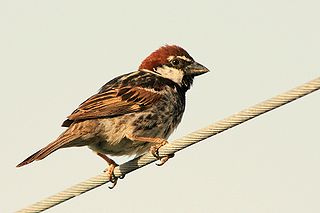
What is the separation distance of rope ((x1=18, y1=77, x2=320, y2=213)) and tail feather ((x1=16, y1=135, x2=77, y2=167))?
2.57 ft

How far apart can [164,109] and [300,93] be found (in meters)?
3.33

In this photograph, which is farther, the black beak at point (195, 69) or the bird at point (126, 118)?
the black beak at point (195, 69)

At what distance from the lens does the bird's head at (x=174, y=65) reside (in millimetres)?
8984

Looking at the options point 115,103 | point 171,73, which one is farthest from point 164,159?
point 171,73

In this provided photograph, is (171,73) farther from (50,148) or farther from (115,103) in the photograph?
(50,148)

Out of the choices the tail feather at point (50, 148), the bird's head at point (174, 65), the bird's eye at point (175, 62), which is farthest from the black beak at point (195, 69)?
the tail feather at point (50, 148)

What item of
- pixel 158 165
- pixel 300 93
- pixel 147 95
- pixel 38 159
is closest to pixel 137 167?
pixel 158 165

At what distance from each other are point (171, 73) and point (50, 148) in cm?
224

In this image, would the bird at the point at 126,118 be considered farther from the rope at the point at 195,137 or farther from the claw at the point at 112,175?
the rope at the point at 195,137

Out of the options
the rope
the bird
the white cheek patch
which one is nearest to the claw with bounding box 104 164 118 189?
the bird

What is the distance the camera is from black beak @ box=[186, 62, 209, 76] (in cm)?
898

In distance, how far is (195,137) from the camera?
5.71 meters

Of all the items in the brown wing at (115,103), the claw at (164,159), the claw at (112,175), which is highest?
the brown wing at (115,103)

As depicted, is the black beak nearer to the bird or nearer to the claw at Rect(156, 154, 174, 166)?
the bird
